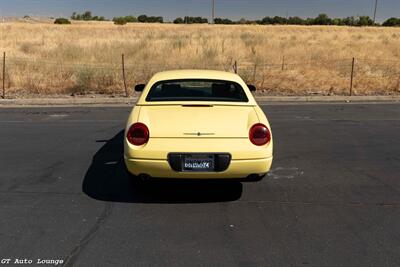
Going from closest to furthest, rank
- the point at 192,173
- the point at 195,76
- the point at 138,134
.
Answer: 1. the point at 192,173
2. the point at 138,134
3. the point at 195,76

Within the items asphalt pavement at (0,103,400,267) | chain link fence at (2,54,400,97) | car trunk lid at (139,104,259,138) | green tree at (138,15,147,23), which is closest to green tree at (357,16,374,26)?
green tree at (138,15,147,23)

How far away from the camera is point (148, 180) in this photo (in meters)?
4.61

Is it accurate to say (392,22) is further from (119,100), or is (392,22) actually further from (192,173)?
(192,173)

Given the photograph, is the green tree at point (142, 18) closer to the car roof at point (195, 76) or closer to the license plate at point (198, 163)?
the car roof at point (195, 76)

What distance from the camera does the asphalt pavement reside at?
3.58 m

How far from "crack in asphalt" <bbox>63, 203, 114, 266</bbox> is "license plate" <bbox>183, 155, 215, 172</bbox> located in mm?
947

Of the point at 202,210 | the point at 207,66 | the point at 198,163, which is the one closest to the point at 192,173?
the point at 198,163

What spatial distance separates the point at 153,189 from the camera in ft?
16.9

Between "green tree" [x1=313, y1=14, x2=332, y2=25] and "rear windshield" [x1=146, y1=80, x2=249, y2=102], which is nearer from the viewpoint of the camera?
"rear windshield" [x1=146, y1=80, x2=249, y2=102]

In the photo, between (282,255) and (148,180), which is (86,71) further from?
(282,255)

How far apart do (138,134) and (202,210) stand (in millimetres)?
1051

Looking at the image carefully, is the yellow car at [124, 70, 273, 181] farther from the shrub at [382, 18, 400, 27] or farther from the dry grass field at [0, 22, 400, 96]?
the shrub at [382, 18, 400, 27]

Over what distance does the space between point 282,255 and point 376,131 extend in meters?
6.25

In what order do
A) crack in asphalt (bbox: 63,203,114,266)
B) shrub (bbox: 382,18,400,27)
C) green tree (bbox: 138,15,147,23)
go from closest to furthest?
crack in asphalt (bbox: 63,203,114,266) < shrub (bbox: 382,18,400,27) < green tree (bbox: 138,15,147,23)
